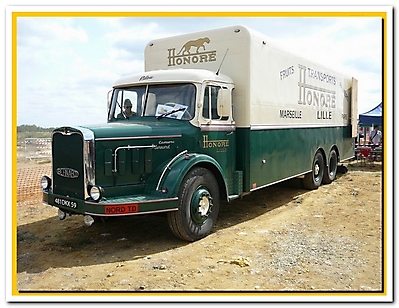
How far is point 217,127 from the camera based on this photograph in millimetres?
6410

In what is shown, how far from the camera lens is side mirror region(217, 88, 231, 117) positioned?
6410 mm

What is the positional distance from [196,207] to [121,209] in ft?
3.99

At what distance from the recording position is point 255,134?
7.05 m

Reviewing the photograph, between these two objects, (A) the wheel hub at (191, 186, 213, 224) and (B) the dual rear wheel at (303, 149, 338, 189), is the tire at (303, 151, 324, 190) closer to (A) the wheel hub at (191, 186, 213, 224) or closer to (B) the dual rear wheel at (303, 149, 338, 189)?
(B) the dual rear wheel at (303, 149, 338, 189)

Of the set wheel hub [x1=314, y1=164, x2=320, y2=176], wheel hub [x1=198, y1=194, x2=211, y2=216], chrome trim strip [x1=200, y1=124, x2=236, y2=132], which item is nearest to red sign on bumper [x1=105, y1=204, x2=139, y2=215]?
wheel hub [x1=198, y1=194, x2=211, y2=216]

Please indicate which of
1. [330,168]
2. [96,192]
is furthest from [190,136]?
[330,168]

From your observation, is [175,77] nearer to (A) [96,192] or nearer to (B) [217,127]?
(B) [217,127]

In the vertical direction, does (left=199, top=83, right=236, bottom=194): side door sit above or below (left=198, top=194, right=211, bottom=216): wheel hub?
above

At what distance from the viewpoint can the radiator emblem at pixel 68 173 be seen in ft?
17.6

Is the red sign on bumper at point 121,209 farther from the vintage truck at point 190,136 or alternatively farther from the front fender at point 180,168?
the front fender at point 180,168

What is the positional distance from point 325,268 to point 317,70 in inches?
240

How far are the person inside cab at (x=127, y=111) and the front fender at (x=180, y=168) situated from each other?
137 centimetres

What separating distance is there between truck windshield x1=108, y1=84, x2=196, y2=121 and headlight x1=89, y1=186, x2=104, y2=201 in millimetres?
1672

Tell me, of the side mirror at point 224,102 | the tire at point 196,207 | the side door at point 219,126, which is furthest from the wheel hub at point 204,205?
the side mirror at point 224,102
